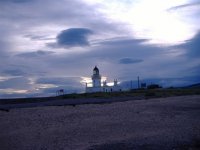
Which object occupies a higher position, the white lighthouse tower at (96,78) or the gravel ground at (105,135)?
the white lighthouse tower at (96,78)

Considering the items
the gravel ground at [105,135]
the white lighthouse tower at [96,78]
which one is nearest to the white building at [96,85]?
the white lighthouse tower at [96,78]

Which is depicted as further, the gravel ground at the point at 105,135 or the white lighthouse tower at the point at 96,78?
the white lighthouse tower at the point at 96,78

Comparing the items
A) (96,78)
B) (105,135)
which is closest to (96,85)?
(96,78)

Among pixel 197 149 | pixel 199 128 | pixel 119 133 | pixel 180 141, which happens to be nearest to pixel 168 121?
pixel 199 128

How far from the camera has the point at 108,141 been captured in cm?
1467

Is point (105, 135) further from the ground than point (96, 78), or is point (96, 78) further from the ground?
point (96, 78)

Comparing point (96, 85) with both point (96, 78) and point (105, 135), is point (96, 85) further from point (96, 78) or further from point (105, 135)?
point (105, 135)

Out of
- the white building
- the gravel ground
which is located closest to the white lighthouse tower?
the white building

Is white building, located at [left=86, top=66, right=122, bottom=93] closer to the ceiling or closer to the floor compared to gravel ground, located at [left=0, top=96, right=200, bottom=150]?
closer to the ceiling

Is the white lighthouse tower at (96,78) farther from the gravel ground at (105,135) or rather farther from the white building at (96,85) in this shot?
the gravel ground at (105,135)

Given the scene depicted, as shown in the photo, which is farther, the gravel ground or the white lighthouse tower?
the white lighthouse tower

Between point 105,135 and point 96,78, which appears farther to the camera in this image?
point 96,78

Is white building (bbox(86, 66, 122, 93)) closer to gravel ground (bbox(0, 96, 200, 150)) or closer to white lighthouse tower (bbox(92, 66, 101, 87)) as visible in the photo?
white lighthouse tower (bbox(92, 66, 101, 87))

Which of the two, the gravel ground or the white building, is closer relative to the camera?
the gravel ground
